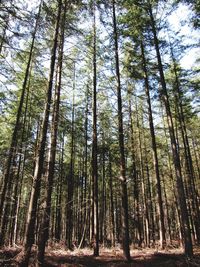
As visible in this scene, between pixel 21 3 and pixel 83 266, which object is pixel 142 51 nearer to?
pixel 21 3

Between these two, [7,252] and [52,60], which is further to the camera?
[7,252]

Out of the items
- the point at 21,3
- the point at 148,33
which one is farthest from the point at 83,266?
the point at 148,33

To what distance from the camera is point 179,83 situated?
1916 centimetres

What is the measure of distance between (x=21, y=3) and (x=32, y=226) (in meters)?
6.68

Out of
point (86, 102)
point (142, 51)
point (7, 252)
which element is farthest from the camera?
point (86, 102)

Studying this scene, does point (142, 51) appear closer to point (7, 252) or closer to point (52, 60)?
point (52, 60)

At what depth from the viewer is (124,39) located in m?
15.2

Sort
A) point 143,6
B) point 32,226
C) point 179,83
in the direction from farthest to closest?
point 179,83
point 143,6
point 32,226

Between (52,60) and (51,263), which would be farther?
(51,263)

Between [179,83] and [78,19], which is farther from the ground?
[179,83]

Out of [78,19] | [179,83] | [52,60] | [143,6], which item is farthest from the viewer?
[179,83]

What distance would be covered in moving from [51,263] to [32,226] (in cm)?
362

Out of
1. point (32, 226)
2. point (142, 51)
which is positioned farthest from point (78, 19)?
point (32, 226)

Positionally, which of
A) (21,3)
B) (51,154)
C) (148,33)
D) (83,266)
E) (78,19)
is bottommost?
(83,266)
